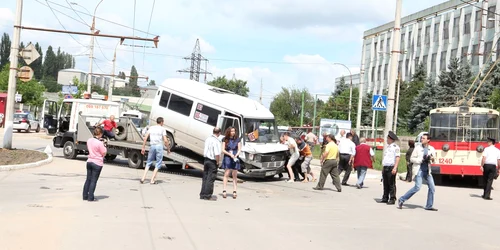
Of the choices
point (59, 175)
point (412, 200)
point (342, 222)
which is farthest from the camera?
point (59, 175)

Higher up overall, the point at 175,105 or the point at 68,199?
the point at 175,105

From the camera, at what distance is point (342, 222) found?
33.1 ft

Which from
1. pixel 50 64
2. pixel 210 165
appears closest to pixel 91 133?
pixel 210 165

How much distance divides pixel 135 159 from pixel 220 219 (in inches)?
404

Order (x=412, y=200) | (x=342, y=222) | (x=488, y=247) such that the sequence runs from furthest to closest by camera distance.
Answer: (x=412, y=200) → (x=342, y=222) → (x=488, y=247)

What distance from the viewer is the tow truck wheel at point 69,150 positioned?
834 inches

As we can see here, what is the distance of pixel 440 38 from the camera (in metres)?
67.0

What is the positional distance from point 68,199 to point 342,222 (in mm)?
5423

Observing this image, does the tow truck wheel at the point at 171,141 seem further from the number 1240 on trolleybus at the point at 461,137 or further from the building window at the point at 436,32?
the building window at the point at 436,32

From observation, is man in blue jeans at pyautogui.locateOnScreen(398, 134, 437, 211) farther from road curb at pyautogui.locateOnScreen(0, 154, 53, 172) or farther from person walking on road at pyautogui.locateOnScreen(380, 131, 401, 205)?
road curb at pyautogui.locateOnScreen(0, 154, 53, 172)

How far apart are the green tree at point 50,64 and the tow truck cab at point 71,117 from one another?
12349 cm

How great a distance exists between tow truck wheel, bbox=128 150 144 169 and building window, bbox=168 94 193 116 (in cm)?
201

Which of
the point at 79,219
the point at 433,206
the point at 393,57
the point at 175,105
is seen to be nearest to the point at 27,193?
the point at 79,219

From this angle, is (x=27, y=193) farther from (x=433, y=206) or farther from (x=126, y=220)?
(x=433, y=206)
